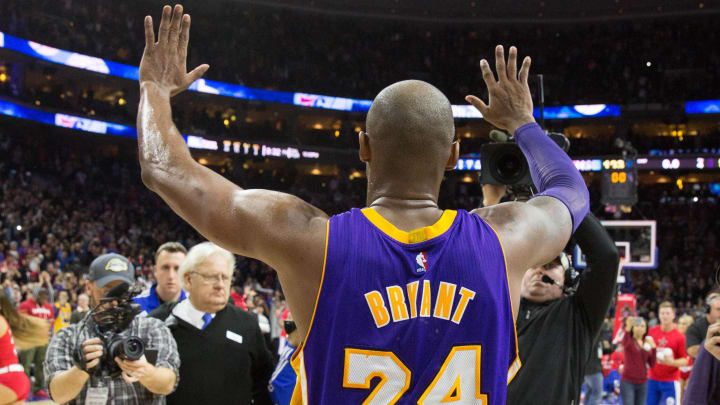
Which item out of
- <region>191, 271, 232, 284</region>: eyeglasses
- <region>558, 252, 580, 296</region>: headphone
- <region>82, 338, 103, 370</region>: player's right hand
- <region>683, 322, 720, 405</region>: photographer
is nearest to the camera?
<region>82, 338, 103, 370</region>: player's right hand

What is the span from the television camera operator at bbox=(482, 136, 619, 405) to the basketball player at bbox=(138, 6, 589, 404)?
1.20 meters

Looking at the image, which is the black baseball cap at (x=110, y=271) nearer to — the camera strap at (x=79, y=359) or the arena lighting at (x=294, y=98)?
the camera strap at (x=79, y=359)

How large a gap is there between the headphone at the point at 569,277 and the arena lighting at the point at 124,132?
22310mm

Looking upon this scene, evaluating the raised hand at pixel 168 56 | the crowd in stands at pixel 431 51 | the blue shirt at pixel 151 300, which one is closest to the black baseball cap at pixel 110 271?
the blue shirt at pixel 151 300

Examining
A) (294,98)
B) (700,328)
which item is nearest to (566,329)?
(700,328)

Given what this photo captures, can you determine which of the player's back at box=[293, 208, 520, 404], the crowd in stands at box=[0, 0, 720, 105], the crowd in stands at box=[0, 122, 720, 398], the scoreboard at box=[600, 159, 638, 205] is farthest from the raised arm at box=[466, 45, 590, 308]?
the crowd in stands at box=[0, 0, 720, 105]

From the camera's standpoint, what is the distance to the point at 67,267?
60.8ft

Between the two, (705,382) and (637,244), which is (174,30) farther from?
(637,244)

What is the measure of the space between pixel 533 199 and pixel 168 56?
1114 mm

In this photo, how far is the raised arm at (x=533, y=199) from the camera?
1993mm

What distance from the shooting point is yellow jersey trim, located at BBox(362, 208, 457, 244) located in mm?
1878

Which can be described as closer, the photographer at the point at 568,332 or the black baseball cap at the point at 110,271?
the photographer at the point at 568,332

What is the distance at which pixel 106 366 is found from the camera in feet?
11.0

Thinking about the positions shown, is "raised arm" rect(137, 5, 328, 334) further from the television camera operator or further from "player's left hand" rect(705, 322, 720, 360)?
"player's left hand" rect(705, 322, 720, 360)
